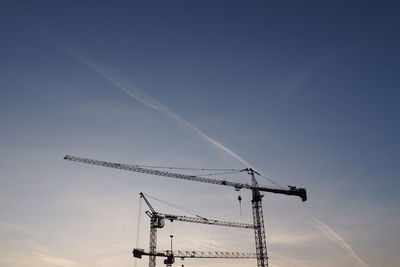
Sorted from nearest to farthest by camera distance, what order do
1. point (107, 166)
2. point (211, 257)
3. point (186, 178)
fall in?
point (107, 166) → point (186, 178) → point (211, 257)

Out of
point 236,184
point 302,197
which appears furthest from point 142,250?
point 302,197

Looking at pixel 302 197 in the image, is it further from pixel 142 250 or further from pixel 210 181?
pixel 142 250

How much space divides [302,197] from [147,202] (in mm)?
50408

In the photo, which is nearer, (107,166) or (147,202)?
(107,166)

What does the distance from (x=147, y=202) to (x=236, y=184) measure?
30.0 m

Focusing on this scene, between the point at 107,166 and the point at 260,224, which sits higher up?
the point at 107,166

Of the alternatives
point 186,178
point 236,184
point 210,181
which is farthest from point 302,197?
point 186,178

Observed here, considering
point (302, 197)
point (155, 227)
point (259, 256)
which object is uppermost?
point (302, 197)

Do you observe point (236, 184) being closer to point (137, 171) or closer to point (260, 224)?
point (260, 224)

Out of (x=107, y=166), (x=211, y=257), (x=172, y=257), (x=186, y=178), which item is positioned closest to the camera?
(x=107, y=166)

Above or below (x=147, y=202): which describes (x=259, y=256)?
below

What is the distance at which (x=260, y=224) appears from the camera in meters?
110

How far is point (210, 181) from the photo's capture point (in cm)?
10638

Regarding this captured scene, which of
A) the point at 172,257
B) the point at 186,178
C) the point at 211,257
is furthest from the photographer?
the point at 211,257
